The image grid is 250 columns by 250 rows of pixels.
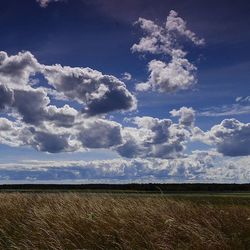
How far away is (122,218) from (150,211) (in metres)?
1.04

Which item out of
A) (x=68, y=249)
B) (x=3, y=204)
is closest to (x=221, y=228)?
(x=68, y=249)

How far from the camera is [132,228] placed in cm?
1392

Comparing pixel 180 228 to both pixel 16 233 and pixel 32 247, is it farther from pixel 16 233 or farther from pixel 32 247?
pixel 16 233

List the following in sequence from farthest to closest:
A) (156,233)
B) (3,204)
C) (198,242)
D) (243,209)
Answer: (3,204)
(243,209)
(156,233)
(198,242)

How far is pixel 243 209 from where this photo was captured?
17.2 m

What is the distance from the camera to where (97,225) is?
14.2 metres

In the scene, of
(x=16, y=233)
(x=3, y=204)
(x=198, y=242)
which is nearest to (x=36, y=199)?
(x=3, y=204)

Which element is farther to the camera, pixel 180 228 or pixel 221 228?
pixel 221 228

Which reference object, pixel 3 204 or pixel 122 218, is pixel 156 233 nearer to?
pixel 122 218

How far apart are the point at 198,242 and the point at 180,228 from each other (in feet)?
3.62

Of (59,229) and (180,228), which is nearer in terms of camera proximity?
(180,228)

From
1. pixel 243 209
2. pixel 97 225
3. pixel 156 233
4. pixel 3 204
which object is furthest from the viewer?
pixel 3 204

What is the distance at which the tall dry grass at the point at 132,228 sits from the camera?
12.6 metres

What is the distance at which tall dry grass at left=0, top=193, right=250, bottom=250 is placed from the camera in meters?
12.6
